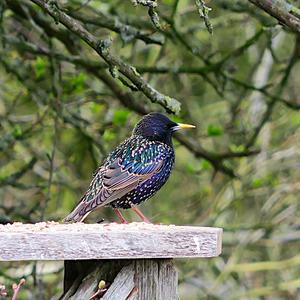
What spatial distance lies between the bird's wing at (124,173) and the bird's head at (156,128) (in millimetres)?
142

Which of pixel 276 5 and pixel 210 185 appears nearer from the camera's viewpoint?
pixel 276 5

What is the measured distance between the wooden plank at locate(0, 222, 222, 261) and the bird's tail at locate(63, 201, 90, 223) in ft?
3.00

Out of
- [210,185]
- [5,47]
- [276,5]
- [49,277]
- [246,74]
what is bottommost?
[49,277]

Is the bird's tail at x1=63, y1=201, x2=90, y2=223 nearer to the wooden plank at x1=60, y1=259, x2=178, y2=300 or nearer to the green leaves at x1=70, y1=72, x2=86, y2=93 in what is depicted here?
the wooden plank at x1=60, y1=259, x2=178, y2=300

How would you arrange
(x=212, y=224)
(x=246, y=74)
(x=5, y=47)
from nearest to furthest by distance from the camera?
(x=5, y=47) → (x=212, y=224) → (x=246, y=74)

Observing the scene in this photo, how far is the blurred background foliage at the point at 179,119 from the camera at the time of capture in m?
6.72

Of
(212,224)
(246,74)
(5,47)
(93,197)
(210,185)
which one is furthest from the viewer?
(246,74)

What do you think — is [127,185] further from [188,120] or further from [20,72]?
[188,120]

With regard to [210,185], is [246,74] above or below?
above

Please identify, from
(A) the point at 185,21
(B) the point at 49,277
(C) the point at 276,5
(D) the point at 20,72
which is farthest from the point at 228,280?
(C) the point at 276,5

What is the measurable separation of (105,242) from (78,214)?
3.92 ft

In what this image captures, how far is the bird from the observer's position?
5133 mm

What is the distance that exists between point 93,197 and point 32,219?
6.14 feet

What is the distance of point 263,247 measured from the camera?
918cm
